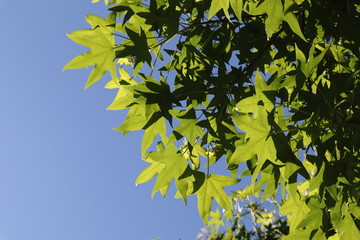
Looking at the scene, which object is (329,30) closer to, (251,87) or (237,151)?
(251,87)

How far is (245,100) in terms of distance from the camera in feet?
4.17

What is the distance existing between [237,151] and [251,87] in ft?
1.24

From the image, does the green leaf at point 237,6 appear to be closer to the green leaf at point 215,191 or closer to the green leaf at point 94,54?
the green leaf at point 94,54

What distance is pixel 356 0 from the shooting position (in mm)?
1410

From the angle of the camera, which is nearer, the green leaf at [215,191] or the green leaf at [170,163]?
the green leaf at [170,163]

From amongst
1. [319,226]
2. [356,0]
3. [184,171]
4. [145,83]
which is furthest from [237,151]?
[356,0]

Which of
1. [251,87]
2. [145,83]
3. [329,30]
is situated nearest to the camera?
[145,83]

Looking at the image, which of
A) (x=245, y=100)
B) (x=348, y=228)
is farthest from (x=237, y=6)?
(x=348, y=228)

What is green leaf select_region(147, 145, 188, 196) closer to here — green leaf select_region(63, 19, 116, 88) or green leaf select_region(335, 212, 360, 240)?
green leaf select_region(63, 19, 116, 88)

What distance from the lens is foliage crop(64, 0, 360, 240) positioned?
1.21 m

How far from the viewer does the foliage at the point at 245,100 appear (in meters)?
1.21

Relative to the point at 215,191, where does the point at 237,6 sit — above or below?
above

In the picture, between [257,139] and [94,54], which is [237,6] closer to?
[257,139]

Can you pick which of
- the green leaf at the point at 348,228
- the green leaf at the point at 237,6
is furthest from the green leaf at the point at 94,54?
the green leaf at the point at 348,228
